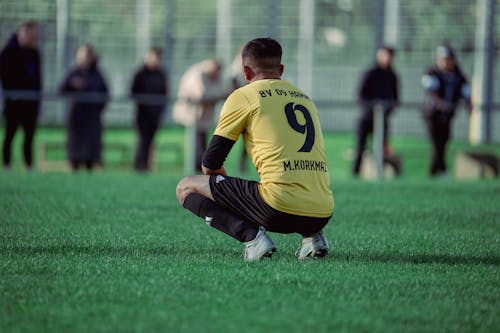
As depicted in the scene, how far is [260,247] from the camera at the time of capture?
6754mm

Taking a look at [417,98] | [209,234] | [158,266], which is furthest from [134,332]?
[417,98]

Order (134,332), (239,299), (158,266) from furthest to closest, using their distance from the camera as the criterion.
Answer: (158,266) → (239,299) → (134,332)

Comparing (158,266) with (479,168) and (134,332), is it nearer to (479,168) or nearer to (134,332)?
(134,332)

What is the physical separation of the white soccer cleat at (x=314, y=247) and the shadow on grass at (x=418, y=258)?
174 mm

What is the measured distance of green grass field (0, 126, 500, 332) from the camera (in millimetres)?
4969

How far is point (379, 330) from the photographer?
477cm

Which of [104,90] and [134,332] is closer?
[134,332]

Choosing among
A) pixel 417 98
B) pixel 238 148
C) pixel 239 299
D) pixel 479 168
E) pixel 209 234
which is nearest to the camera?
pixel 239 299

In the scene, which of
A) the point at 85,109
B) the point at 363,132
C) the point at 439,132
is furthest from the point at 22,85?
the point at 439,132

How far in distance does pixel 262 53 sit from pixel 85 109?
12218 millimetres

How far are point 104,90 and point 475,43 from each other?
714cm

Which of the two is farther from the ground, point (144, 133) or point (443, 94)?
point (443, 94)

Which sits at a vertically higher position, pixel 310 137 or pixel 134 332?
pixel 310 137

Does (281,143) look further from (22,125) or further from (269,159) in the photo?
(22,125)
